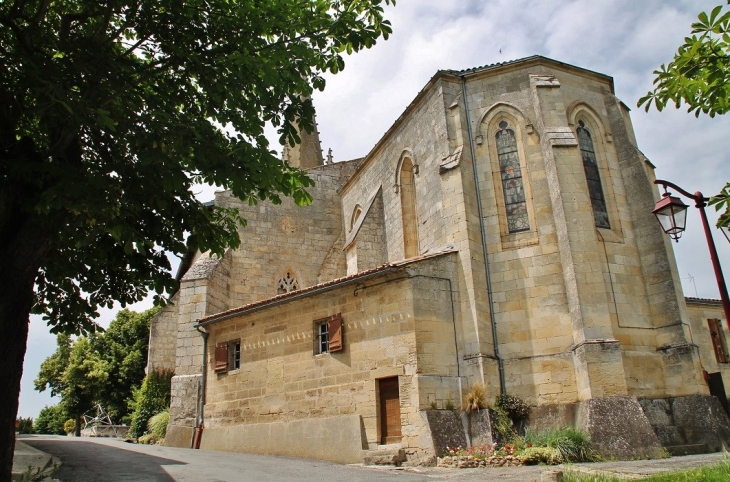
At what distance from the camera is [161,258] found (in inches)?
298

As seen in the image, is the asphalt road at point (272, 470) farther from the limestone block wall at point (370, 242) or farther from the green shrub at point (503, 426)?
the limestone block wall at point (370, 242)

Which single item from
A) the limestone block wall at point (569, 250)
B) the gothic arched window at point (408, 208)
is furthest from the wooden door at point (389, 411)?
the gothic arched window at point (408, 208)

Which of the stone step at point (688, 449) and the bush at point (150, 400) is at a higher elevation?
the bush at point (150, 400)

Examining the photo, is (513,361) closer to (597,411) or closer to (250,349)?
(597,411)

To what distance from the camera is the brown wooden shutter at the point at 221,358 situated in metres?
16.5

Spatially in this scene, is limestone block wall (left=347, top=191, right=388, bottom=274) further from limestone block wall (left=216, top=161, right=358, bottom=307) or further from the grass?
the grass

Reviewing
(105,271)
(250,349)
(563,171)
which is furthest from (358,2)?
(250,349)

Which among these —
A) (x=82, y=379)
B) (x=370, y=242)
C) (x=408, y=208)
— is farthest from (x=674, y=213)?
(x=82, y=379)

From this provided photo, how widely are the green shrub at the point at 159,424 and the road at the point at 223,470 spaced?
17.4 ft

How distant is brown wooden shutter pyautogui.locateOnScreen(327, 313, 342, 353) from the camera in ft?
45.4

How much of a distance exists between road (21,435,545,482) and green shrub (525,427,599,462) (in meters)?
1.08

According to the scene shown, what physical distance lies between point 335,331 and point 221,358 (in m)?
4.32

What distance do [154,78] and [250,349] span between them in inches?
403

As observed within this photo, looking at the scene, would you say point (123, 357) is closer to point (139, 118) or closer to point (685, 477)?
point (139, 118)
